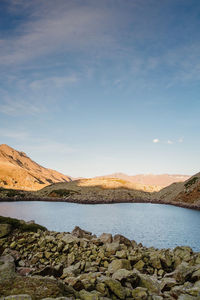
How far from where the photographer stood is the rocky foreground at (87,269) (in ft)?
30.3

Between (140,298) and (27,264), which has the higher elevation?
(140,298)

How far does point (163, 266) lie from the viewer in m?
18.1

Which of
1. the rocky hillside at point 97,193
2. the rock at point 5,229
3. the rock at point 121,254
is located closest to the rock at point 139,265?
the rock at point 121,254

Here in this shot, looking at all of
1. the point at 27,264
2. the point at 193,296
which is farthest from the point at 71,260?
the point at 193,296

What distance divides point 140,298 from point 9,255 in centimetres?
1196

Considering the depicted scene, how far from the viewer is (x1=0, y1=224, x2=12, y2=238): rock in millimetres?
21612

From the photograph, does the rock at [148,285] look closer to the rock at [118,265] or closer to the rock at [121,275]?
the rock at [121,275]

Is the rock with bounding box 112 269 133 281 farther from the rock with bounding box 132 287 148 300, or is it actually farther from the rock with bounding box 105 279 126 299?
the rock with bounding box 132 287 148 300

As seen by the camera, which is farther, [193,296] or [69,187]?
[69,187]

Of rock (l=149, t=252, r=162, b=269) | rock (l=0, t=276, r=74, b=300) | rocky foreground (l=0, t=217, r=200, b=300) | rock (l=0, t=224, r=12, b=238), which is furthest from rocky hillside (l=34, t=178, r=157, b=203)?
rock (l=0, t=276, r=74, b=300)

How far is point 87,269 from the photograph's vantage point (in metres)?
15.5

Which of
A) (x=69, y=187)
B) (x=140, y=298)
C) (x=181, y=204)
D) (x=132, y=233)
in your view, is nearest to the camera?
(x=140, y=298)

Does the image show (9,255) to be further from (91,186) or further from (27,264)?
(91,186)

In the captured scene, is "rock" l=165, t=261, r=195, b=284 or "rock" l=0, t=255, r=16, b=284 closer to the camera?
"rock" l=0, t=255, r=16, b=284
